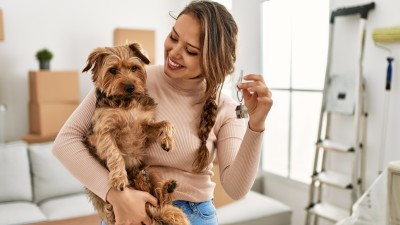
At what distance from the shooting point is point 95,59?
1.24 metres

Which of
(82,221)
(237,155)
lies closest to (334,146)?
(82,221)

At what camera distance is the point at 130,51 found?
4.19ft

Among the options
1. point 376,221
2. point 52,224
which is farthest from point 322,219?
point 52,224

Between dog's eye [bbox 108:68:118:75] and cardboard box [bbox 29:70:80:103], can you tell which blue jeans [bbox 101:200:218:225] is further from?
cardboard box [bbox 29:70:80:103]

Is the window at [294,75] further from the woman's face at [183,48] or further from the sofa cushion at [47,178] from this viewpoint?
the woman's face at [183,48]

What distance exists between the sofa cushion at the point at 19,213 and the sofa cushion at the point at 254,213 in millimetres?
1314

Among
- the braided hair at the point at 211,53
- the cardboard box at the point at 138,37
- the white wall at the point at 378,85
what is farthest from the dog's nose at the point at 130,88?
the cardboard box at the point at 138,37

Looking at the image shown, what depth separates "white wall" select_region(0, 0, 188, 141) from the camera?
403 cm

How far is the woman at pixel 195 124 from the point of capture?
1.09 meters

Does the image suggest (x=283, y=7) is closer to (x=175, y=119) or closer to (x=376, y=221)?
(x=376, y=221)

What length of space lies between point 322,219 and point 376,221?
97 cm

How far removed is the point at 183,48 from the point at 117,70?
0.77 feet

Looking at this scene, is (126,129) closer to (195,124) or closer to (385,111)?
(195,124)

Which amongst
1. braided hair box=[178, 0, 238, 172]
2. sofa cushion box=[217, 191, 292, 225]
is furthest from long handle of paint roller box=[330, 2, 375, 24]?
braided hair box=[178, 0, 238, 172]
